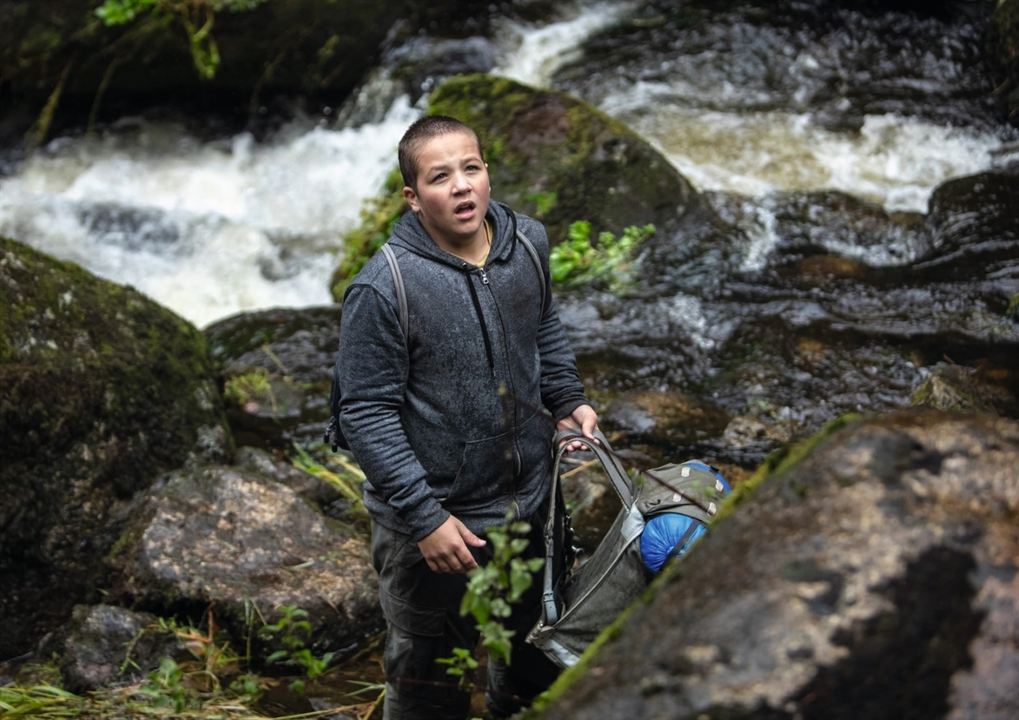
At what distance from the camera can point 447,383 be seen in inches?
113

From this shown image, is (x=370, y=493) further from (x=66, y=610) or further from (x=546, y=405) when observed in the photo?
(x=66, y=610)

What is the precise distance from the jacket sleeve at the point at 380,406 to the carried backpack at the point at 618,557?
0.39 metres

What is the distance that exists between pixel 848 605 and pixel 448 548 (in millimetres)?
1432

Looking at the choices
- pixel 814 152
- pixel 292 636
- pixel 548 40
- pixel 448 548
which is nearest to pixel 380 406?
pixel 448 548

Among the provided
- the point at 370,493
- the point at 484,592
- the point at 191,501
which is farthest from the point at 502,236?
the point at 191,501

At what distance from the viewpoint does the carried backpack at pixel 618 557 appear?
8.72 feet

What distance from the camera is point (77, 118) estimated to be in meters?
11.0

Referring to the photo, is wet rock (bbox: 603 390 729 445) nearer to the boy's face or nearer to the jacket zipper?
the jacket zipper

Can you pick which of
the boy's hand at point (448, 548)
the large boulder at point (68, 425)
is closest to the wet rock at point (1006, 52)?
the large boulder at point (68, 425)

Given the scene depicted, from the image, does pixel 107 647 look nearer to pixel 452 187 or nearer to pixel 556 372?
pixel 556 372

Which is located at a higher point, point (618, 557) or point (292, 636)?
point (618, 557)

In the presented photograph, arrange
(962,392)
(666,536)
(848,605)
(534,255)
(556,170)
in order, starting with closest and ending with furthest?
(848,605)
(666,536)
(534,255)
(962,392)
(556,170)

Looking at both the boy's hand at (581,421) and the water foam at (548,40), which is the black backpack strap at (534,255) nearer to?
the boy's hand at (581,421)

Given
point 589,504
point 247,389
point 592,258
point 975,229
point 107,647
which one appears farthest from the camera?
point 975,229
